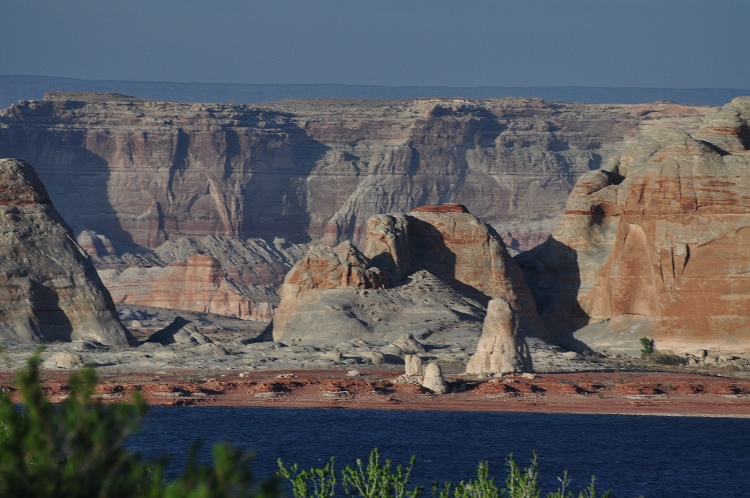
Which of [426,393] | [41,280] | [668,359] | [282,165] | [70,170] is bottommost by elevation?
[426,393]

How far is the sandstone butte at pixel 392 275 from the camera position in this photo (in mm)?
62469

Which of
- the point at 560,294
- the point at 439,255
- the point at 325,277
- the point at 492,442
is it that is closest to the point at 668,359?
the point at 560,294

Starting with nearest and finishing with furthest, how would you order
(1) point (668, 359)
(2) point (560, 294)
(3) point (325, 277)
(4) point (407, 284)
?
(1) point (668, 359) → (3) point (325, 277) → (4) point (407, 284) → (2) point (560, 294)

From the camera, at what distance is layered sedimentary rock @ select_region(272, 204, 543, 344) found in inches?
2453

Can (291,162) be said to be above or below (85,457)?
above

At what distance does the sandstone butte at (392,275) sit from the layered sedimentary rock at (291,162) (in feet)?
276

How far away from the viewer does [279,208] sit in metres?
159

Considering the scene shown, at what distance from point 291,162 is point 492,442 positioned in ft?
392

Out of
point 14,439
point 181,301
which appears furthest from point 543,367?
point 181,301

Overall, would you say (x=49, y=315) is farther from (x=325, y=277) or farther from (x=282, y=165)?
(x=282, y=165)

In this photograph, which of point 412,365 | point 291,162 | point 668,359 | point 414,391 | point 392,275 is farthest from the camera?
point 291,162

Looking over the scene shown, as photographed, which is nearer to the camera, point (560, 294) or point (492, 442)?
point (492, 442)

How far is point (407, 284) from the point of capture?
64812 millimetres

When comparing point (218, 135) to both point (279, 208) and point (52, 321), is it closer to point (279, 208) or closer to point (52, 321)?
point (279, 208)
